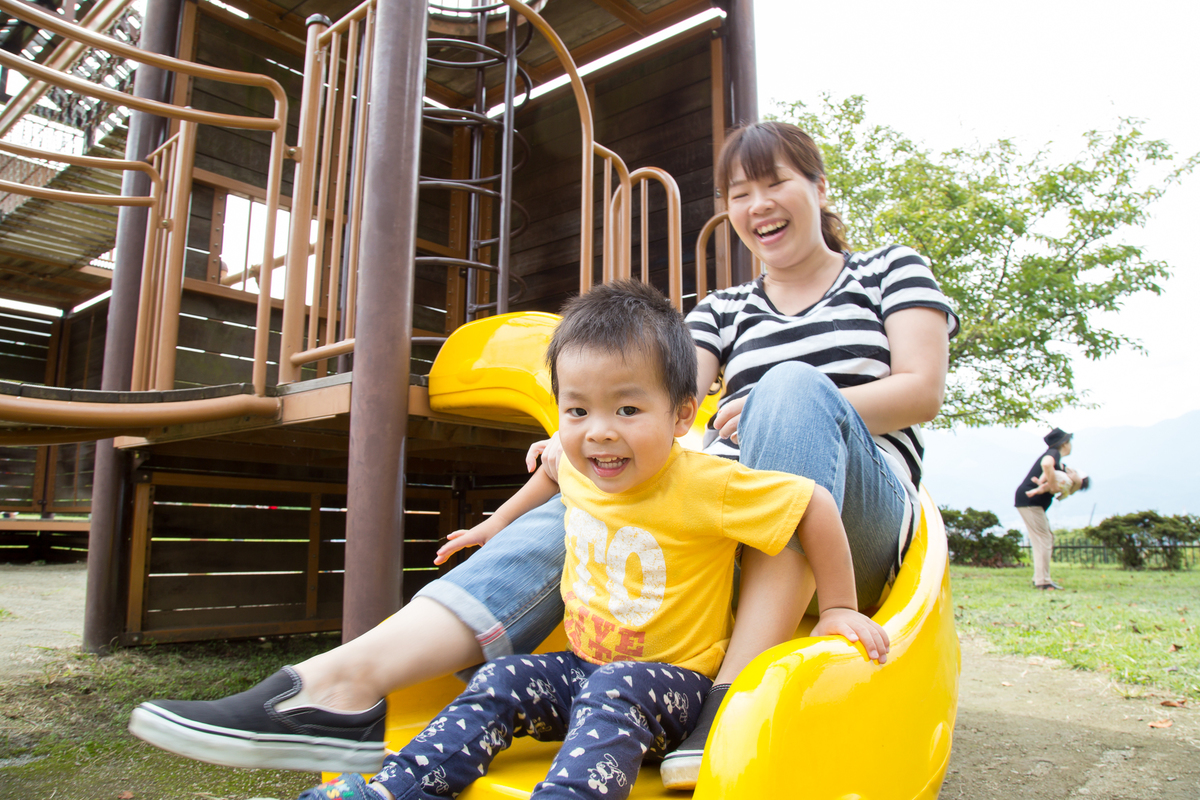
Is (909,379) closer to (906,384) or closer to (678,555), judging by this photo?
(906,384)

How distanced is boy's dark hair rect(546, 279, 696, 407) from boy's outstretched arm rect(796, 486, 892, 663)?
→ 0.78 ft

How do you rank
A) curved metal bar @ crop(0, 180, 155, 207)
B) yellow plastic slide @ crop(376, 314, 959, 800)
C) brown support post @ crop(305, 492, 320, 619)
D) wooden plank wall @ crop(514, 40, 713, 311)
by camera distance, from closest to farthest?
yellow plastic slide @ crop(376, 314, 959, 800)
curved metal bar @ crop(0, 180, 155, 207)
brown support post @ crop(305, 492, 320, 619)
wooden plank wall @ crop(514, 40, 713, 311)

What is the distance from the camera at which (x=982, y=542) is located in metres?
9.38

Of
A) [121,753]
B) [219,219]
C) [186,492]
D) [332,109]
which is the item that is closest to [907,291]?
[332,109]

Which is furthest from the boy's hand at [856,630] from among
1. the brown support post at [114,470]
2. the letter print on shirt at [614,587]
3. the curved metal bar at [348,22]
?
the brown support post at [114,470]

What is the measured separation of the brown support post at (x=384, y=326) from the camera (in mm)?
2010

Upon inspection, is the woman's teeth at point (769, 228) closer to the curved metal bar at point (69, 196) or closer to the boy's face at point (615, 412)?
the boy's face at point (615, 412)

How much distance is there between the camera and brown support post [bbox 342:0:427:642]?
6.59 ft

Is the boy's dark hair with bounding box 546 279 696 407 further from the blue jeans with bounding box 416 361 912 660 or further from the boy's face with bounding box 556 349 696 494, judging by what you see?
the blue jeans with bounding box 416 361 912 660

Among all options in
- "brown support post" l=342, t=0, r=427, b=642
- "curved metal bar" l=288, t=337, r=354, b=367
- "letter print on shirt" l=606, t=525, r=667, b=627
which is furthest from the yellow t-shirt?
"curved metal bar" l=288, t=337, r=354, b=367

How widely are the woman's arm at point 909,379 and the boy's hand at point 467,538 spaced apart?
0.66 m

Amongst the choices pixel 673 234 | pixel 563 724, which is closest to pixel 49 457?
pixel 673 234

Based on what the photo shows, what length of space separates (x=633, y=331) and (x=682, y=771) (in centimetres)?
54

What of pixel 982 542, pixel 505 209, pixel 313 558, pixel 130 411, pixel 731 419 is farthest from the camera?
pixel 982 542
